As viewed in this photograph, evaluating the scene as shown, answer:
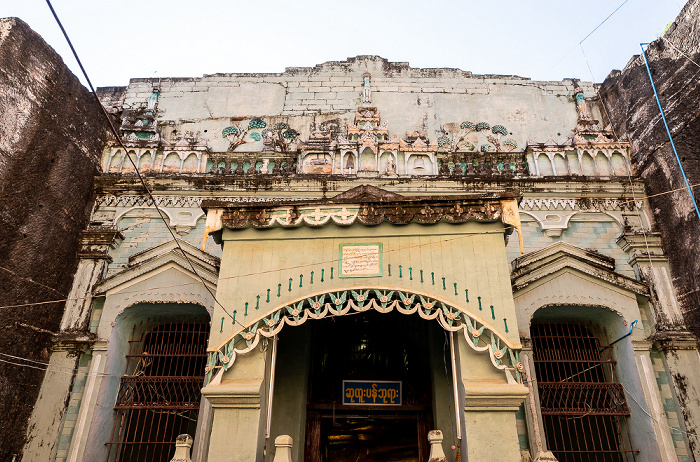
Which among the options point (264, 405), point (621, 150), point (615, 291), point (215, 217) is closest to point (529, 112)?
point (621, 150)

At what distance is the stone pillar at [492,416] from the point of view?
215 inches

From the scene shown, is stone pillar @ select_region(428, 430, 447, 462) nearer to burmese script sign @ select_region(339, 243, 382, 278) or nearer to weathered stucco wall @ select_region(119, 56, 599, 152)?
burmese script sign @ select_region(339, 243, 382, 278)

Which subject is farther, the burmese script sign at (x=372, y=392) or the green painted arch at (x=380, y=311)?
the burmese script sign at (x=372, y=392)

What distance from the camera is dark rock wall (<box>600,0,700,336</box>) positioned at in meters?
8.05

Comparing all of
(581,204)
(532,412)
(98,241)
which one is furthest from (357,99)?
(532,412)

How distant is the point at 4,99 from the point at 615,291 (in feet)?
33.1

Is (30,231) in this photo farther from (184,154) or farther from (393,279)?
(393,279)

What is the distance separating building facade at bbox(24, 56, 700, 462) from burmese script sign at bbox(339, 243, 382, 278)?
26mm

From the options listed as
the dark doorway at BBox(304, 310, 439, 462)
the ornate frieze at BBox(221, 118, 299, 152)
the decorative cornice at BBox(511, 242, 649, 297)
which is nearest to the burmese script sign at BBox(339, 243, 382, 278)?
the dark doorway at BBox(304, 310, 439, 462)

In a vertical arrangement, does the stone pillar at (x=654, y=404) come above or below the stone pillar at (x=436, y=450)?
above

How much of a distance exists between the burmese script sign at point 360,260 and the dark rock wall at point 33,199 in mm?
5008

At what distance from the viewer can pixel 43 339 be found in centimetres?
793

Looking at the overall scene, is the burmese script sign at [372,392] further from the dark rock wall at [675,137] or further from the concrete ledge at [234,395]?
the dark rock wall at [675,137]

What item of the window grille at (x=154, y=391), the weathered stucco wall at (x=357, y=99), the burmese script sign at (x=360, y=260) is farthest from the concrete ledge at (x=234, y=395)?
the weathered stucco wall at (x=357, y=99)
